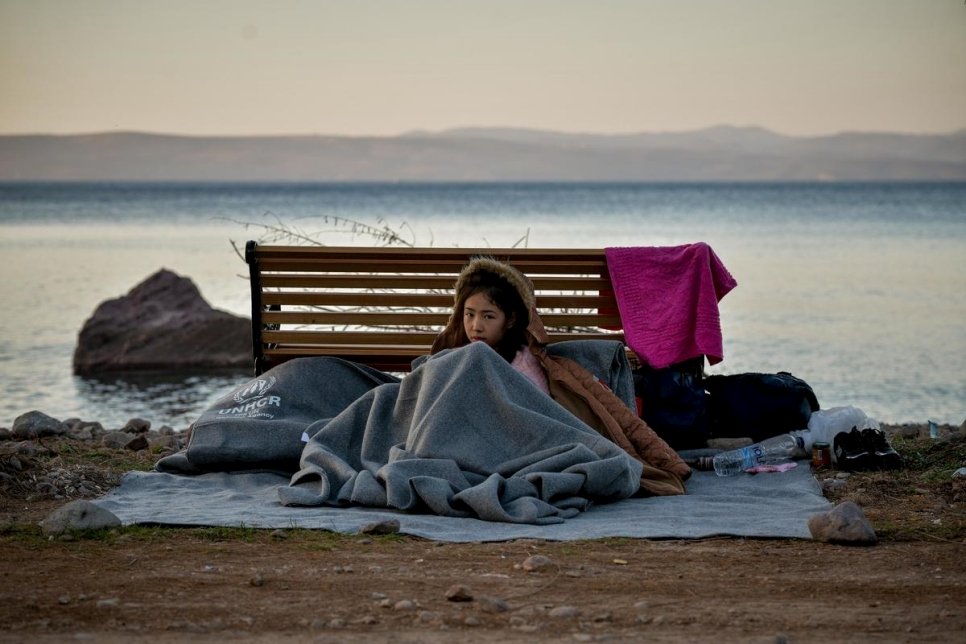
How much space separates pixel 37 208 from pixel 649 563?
71.9 m

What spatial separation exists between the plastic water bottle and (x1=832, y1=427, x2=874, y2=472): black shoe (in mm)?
220

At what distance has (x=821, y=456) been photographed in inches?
242

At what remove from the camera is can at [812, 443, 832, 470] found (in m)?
6.14

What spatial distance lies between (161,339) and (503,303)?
9.80 m

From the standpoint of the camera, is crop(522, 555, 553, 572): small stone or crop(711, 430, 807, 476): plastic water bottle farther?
crop(711, 430, 807, 476): plastic water bottle

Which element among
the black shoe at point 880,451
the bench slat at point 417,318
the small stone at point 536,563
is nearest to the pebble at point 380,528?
the small stone at point 536,563

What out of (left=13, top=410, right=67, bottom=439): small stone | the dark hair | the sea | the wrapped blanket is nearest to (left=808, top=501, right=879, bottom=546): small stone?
the wrapped blanket

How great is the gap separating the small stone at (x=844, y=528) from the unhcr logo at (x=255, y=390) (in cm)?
298

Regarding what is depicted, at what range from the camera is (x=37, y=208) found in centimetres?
7088

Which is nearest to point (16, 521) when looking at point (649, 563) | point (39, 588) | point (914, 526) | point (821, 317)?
point (39, 588)

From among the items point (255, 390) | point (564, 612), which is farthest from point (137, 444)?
point (564, 612)

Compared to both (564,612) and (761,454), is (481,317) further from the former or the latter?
(564,612)

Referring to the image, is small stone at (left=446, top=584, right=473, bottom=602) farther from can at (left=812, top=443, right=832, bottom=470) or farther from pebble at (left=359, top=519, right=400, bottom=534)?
can at (left=812, top=443, right=832, bottom=470)

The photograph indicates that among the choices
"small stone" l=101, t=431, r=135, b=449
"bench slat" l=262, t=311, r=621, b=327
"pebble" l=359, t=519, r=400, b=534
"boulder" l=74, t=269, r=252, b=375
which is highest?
"bench slat" l=262, t=311, r=621, b=327
